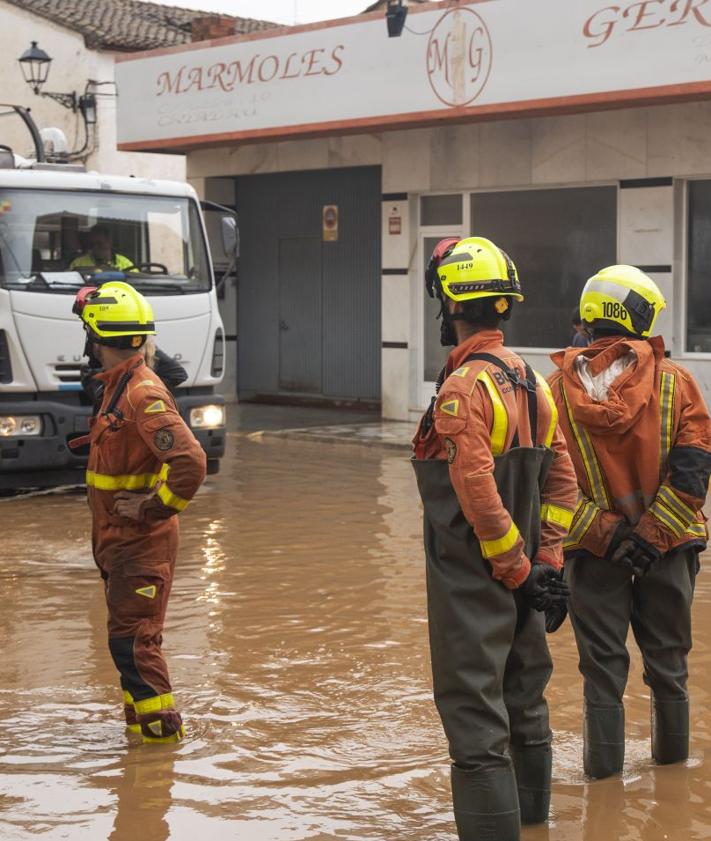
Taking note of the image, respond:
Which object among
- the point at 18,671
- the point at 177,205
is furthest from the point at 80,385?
the point at 18,671

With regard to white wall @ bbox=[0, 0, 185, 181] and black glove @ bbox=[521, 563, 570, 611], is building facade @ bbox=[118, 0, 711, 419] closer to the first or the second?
white wall @ bbox=[0, 0, 185, 181]

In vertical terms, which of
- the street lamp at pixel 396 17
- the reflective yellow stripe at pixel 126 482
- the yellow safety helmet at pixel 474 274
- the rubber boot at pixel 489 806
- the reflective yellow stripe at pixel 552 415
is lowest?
the rubber boot at pixel 489 806

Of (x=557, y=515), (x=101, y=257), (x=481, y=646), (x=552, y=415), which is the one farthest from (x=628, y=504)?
(x=101, y=257)

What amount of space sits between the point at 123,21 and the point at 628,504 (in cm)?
3011

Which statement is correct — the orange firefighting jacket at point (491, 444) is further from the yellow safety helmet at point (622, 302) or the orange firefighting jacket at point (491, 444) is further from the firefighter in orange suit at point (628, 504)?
the yellow safety helmet at point (622, 302)

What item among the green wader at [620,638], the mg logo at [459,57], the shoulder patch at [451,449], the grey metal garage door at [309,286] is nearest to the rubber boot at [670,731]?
the green wader at [620,638]

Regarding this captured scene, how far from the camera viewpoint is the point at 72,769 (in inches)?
223

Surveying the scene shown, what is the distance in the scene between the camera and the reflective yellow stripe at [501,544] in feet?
14.4

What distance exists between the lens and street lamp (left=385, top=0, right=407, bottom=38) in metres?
17.1

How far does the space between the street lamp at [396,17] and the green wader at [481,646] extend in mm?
13283

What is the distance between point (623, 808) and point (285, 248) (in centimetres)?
1735

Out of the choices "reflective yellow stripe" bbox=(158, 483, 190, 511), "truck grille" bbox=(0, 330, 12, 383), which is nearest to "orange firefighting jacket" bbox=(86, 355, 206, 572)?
"reflective yellow stripe" bbox=(158, 483, 190, 511)

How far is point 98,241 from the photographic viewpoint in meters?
12.7

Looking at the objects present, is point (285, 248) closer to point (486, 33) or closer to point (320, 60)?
point (320, 60)
